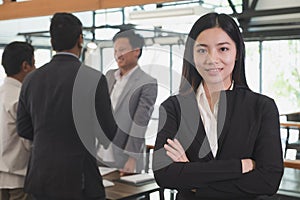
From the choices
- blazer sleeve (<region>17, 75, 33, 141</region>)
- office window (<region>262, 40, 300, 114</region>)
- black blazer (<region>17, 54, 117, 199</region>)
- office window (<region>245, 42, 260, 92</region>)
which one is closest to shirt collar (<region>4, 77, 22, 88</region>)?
blazer sleeve (<region>17, 75, 33, 141</region>)

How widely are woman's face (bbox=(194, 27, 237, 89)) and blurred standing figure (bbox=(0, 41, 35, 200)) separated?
1.13 m

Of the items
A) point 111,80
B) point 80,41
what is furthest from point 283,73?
point 80,41

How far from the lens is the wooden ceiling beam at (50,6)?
9.62ft

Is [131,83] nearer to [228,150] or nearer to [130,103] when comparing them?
[130,103]

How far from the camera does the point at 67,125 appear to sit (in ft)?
5.90

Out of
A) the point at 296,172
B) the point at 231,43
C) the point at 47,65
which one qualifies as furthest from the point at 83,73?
the point at 296,172

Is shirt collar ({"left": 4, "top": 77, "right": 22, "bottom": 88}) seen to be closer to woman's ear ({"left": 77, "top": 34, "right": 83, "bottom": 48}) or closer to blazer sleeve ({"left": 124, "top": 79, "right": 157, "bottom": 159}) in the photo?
woman's ear ({"left": 77, "top": 34, "right": 83, "bottom": 48})

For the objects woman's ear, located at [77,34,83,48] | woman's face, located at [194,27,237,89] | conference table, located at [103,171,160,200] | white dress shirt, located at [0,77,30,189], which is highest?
woman's ear, located at [77,34,83,48]

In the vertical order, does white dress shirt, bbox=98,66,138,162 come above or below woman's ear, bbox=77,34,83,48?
below

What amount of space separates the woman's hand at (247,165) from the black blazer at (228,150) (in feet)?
0.05

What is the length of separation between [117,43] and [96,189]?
1075 mm

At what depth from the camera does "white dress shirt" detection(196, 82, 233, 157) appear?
1.50 metres

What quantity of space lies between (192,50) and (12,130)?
3.77 feet

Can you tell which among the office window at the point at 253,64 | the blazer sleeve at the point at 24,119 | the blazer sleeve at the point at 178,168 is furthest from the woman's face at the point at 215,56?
the office window at the point at 253,64
